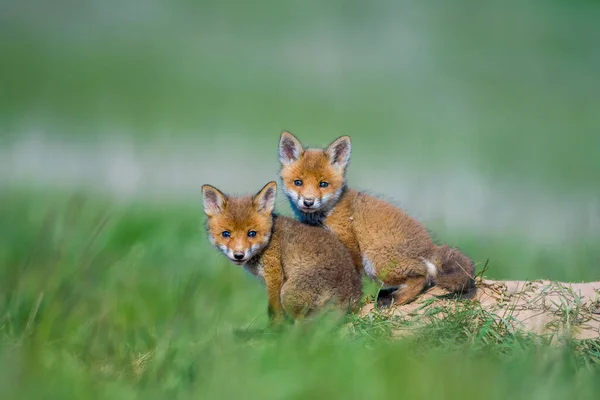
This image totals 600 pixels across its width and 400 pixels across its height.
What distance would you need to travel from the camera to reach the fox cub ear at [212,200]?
6645mm

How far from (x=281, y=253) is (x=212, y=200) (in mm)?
782

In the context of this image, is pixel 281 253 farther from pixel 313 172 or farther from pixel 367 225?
pixel 313 172

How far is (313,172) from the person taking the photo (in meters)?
7.19

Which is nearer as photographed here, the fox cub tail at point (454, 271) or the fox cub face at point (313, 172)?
the fox cub tail at point (454, 271)

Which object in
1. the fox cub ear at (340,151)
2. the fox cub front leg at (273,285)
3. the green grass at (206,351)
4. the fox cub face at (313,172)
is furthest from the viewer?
the fox cub ear at (340,151)

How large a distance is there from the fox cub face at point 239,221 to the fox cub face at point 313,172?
52cm

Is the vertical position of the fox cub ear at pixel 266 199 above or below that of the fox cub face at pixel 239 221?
above

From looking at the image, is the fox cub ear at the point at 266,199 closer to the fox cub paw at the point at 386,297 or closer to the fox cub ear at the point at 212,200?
the fox cub ear at the point at 212,200

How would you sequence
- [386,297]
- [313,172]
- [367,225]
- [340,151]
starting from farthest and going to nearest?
[340,151], [313,172], [367,225], [386,297]

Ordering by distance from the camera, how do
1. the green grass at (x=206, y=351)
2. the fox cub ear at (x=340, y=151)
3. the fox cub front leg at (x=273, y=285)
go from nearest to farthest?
1. the green grass at (x=206, y=351)
2. the fox cub front leg at (x=273, y=285)
3. the fox cub ear at (x=340, y=151)

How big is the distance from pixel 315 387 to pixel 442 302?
281cm

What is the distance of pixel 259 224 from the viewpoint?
21.2ft

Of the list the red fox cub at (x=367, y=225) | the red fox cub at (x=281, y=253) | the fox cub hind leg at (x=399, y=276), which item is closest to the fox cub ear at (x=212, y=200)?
the red fox cub at (x=281, y=253)

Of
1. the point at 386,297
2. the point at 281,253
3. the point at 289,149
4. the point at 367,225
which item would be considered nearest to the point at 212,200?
the point at 281,253
